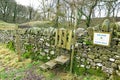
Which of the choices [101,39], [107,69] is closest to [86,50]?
[101,39]

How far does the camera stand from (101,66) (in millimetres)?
4047

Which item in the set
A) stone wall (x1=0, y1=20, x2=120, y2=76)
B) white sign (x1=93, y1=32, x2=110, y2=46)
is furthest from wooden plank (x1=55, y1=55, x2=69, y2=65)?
white sign (x1=93, y1=32, x2=110, y2=46)

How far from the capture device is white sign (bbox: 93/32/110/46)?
149 inches

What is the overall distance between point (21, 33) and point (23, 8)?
18.2 metres

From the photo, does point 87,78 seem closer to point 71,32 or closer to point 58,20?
point 71,32

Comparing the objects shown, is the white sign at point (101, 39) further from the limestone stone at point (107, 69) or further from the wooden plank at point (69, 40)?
the wooden plank at point (69, 40)

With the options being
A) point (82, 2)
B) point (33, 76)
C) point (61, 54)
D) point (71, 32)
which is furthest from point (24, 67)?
point (82, 2)

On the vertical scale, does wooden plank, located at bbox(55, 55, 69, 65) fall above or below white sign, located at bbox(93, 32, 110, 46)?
below

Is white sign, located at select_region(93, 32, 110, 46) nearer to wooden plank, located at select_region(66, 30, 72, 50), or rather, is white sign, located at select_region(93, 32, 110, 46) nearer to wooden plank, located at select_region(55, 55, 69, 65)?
wooden plank, located at select_region(66, 30, 72, 50)

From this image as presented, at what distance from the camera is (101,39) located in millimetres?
3904

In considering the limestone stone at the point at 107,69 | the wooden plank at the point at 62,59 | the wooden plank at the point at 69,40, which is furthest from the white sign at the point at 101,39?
the wooden plank at the point at 62,59

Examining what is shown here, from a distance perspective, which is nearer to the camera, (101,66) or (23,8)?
(101,66)

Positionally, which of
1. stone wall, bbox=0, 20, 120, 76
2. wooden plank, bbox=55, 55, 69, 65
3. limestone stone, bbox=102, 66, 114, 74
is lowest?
limestone stone, bbox=102, 66, 114, 74

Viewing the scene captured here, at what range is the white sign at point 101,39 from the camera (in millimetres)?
3794
